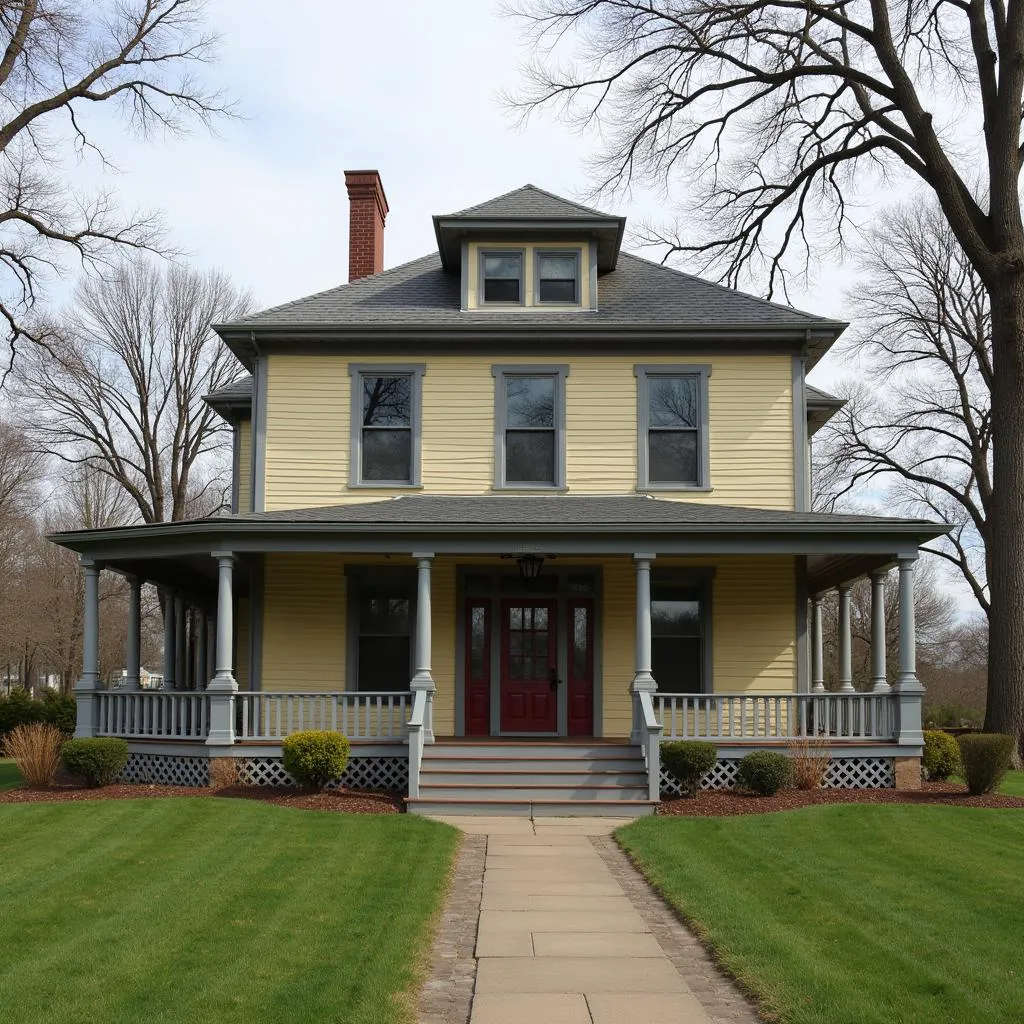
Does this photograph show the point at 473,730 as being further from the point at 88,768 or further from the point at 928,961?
the point at 928,961

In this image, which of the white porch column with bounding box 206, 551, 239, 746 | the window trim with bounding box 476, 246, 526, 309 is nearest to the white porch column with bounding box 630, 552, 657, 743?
the window trim with bounding box 476, 246, 526, 309

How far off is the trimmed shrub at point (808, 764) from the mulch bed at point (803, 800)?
7.1 inches

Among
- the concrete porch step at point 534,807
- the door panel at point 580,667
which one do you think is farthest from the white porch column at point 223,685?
→ the door panel at point 580,667

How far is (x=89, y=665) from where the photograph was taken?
1855cm

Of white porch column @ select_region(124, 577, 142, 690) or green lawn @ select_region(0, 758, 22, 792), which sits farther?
white porch column @ select_region(124, 577, 142, 690)

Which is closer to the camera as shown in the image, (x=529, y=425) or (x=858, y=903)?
(x=858, y=903)

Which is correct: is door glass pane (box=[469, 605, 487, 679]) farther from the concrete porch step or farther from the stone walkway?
the stone walkway

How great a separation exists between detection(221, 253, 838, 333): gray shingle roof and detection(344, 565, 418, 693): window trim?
384 cm

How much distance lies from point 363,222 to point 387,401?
5213mm

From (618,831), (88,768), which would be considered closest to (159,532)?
(88,768)

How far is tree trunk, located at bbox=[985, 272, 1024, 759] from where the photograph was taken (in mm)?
21078

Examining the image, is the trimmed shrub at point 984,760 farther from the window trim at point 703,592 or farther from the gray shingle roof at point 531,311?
the gray shingle roof at point 531,311

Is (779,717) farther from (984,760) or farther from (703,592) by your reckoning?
(984,760)

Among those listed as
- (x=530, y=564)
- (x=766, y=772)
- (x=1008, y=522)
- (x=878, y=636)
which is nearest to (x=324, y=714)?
(x=530, y=564)
